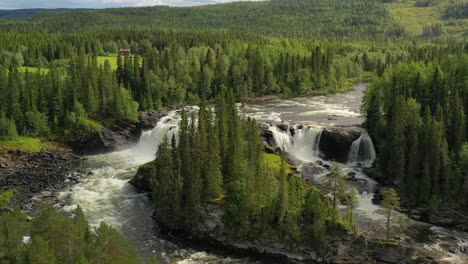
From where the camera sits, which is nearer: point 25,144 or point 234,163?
point 234,163

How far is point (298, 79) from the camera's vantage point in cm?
19650

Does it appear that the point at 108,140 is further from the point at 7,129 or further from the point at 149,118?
the point at 7,129

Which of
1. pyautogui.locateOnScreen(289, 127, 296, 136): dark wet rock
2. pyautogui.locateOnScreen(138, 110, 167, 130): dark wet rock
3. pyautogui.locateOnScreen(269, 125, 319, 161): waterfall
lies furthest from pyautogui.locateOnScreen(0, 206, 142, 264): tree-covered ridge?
pyautogui.locateOnScreen(138, 110, 167, 130): dark wet rock

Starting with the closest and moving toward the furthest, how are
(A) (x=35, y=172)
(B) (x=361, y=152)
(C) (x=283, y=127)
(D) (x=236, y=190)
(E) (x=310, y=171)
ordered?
(D) (x=236, y=190) → (E) (x=310, y=171) → (A) (x=35, y=172) → (B) (x=361, y=152) → (C) (x=283, y=127)

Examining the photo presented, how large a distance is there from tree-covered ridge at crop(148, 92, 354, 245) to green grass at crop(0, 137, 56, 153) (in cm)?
5348

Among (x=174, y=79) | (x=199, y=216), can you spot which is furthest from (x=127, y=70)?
(x=199, y=216)

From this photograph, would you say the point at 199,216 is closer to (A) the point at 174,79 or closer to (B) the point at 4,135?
(B) the point at 4,135

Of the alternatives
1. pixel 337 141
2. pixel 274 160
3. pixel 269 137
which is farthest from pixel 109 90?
pixel 337 141

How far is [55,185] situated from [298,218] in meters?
56.1

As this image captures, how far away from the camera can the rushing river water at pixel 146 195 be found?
246 feet

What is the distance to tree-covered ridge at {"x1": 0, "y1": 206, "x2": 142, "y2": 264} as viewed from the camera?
4078 centimetres

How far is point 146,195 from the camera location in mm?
94812

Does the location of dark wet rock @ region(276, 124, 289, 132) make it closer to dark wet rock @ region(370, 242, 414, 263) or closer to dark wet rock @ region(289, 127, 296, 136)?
dark wet rock @ region(289, 127, 296, 136)

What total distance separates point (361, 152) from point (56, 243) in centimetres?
8374
